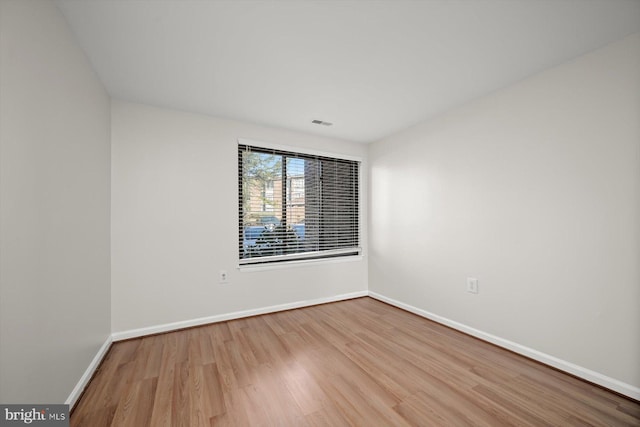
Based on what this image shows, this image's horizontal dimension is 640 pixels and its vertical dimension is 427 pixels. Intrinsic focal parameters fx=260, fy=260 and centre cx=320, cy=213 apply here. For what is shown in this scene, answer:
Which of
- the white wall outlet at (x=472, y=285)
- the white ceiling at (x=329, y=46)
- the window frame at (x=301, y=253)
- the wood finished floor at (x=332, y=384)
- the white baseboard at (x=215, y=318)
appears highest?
the white ceiling at (x=329, y=46)

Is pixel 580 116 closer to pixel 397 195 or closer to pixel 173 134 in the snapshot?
pixel 397 195

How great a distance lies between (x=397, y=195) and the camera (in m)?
3.59

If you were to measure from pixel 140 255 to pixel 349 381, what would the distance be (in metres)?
2.34

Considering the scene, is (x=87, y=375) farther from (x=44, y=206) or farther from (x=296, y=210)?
(x=296, y=210)

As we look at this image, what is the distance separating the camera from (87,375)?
6.21 feet

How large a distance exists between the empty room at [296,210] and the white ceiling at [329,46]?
17mm

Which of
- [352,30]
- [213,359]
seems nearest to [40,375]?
[213,359]

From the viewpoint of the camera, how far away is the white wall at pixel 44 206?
109 cm

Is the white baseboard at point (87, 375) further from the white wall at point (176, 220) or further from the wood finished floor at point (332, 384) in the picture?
the white wall at point (176, 220)

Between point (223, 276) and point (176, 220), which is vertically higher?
point (176, 220)

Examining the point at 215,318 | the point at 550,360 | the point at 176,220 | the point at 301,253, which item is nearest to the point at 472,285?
the point at 550,360

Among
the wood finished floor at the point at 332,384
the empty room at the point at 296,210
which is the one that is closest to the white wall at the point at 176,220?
the empty room at the point at 296,210

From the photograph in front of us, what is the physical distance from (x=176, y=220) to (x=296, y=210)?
145 centimetres

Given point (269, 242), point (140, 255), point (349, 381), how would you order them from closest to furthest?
1. point (349, 381)
2. point (140, 255)
3. point (269, 242)
